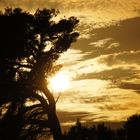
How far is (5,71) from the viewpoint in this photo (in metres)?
39.1

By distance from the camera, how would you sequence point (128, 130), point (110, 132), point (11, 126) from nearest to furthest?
point (11, 126) → point (128, 130) → point (110, 132)

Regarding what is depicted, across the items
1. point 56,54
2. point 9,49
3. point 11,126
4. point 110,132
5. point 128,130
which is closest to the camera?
point 11,126

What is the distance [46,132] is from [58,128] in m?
1.30

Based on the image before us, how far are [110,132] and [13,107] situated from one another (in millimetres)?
130634

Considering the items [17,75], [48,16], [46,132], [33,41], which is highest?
[48,16]

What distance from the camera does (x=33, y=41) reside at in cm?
3947

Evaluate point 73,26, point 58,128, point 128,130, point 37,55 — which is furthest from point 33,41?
point 128,130

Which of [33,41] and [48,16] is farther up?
[48,16]

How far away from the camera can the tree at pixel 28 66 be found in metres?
37.8

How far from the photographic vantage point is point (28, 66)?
40.0 m

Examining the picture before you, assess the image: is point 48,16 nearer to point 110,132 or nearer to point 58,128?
point 58,128

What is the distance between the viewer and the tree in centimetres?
3781

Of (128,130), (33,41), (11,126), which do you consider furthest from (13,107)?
(128,130)

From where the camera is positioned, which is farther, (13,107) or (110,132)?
(110,132)
